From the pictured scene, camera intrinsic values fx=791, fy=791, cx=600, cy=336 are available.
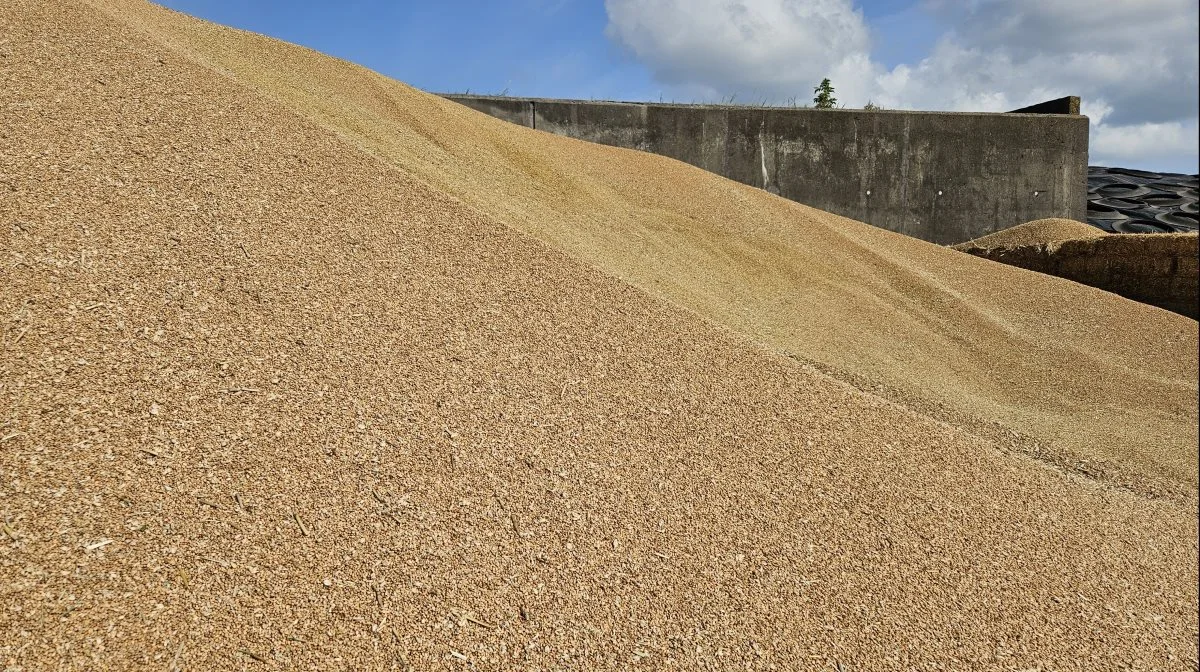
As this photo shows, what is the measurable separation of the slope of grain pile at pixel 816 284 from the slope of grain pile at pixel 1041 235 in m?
1.40

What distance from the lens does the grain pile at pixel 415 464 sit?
5.74 feet

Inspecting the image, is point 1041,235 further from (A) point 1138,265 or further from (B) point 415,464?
(B) point 415,464

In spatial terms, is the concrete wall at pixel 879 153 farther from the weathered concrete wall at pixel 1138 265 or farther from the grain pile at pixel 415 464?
the grain pile at pixel 415 464

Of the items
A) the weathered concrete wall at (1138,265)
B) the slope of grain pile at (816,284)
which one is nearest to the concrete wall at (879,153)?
the slope of grain pile at (816,284)

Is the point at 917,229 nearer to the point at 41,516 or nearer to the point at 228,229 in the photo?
the point at 228,229

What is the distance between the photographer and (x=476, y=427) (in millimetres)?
2342

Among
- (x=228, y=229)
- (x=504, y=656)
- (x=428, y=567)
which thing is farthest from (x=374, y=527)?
(x=228, y=229)

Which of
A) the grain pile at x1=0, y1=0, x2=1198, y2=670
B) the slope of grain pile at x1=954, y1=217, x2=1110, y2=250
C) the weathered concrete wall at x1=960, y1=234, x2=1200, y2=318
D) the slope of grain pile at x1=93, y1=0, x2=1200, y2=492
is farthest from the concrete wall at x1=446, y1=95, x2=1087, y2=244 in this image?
the grain pile at x1=0, y1=0, x2=1198, y2=670

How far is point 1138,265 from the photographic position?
6.52 metres

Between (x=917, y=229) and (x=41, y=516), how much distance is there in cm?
944

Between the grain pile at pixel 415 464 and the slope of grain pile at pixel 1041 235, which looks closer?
the grain pile at pixel 415 464

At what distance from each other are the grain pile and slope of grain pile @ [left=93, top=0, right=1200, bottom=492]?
Result: 23.5 inches

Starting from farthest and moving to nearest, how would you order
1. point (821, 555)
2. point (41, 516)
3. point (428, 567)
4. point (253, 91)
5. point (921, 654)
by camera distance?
1. point (253, 91)
2. point (821, 555)
3. point (921, 654)
4. point (428, 567)
5. point (41, 516)

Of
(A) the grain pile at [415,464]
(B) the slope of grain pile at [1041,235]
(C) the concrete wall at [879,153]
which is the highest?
(C) the concrete wall at [879,153]
